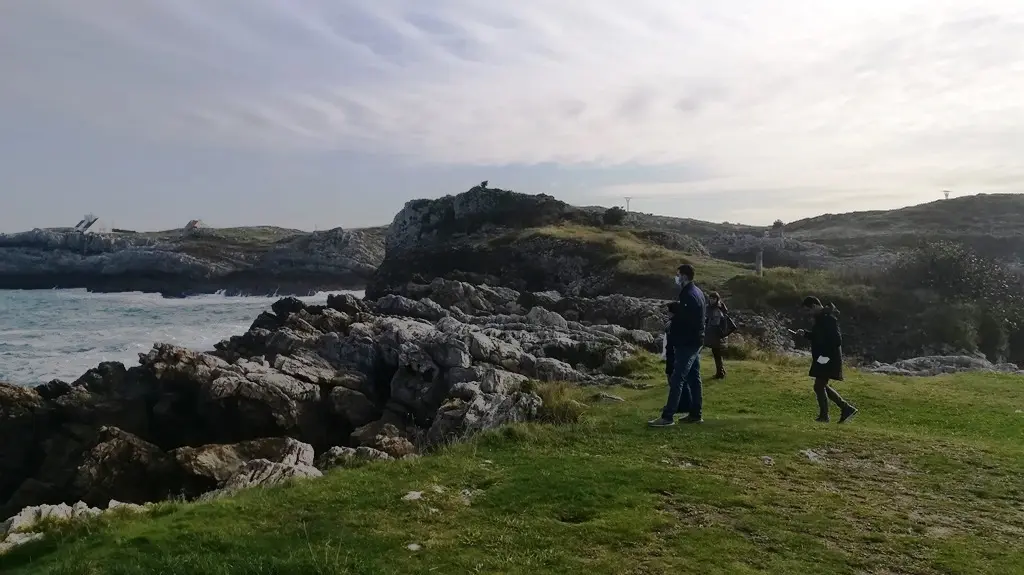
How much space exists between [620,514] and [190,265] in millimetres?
114770

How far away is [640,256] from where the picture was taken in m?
59.6

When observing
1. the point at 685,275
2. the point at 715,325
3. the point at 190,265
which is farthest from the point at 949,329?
the point at 190,265

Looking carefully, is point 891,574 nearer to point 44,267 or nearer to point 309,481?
point 309,481

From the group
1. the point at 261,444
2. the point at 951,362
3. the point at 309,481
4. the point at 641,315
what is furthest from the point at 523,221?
the point at 309,481

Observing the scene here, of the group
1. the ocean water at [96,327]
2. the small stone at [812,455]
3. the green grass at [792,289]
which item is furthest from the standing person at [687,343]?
the ocean water at [96,327]

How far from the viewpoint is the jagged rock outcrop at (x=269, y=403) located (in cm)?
1587

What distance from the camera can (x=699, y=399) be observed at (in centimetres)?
1298

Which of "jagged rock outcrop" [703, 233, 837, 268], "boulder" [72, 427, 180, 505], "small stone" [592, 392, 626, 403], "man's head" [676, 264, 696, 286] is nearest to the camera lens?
"man's head" [676, 264, 696, 286]

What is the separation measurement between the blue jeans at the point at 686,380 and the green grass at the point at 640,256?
3444 centimetres

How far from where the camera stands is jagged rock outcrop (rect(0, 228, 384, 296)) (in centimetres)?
10862

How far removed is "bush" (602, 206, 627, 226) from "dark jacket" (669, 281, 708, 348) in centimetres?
7219

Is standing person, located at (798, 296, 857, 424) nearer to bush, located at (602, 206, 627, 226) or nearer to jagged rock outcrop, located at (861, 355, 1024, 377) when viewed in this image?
jagged rock outcrop, located at (861, 355, 1024, 377)

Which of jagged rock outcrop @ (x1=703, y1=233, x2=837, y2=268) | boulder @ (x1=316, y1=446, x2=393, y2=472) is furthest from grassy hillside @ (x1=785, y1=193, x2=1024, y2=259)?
boulder @ (x1=316, y1=446, x2=393, y2=472)

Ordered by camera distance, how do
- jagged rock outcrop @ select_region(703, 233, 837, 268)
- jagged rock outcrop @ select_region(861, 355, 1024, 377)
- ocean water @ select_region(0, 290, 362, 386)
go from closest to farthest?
jagged rock outcrop @ select_region(861, 355, 1024, 377) → ocean water @ select_region(0, 290, 362, 386) → jagged rock outcrop @ select_region(703, 233, 837, 268)
